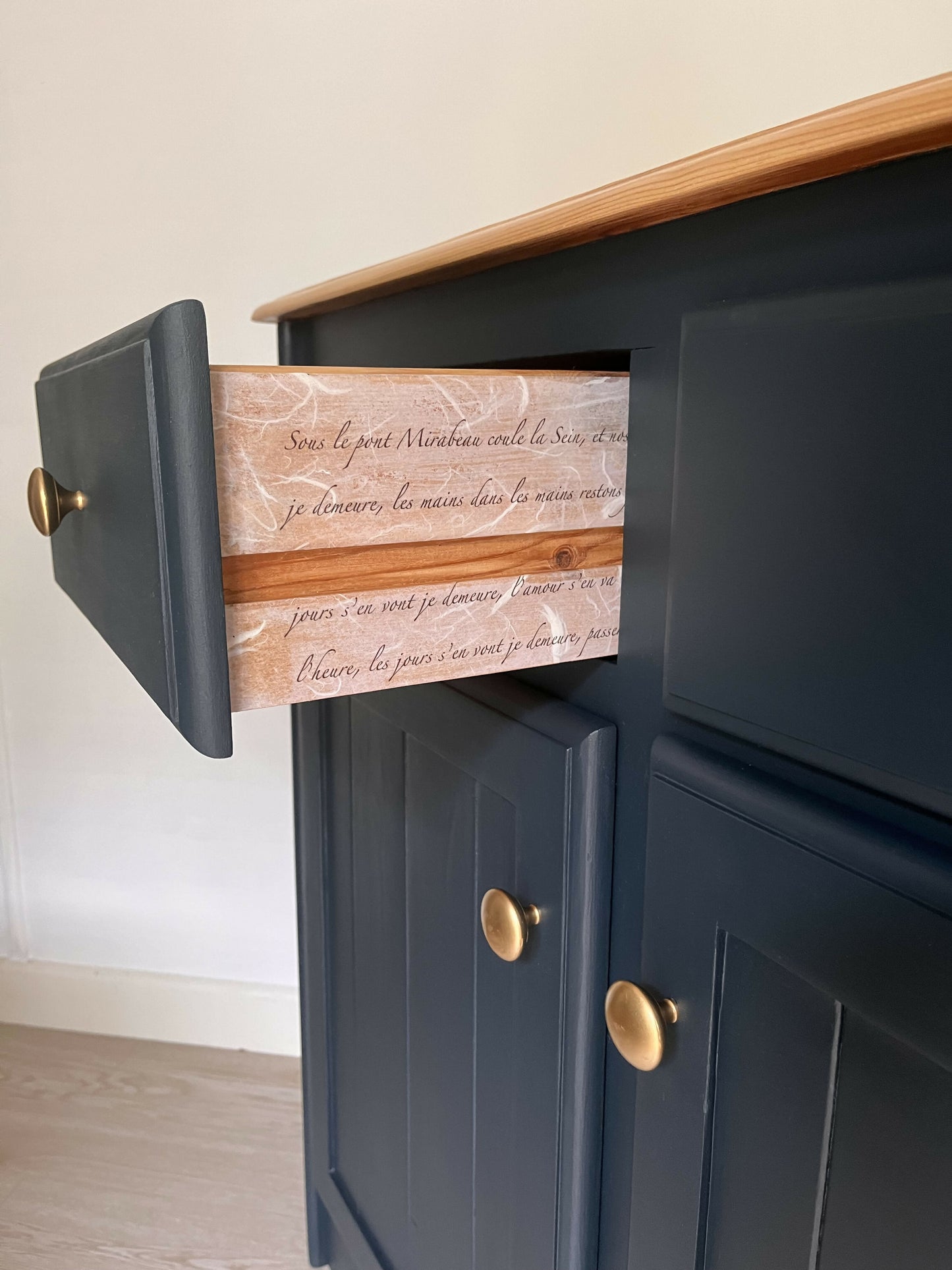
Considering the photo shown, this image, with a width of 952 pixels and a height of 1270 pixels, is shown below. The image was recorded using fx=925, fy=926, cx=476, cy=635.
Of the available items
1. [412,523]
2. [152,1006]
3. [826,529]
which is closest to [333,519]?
[412,523]

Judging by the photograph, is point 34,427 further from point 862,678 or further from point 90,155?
point 862,678

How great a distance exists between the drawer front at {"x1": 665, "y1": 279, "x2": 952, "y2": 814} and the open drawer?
0.22 feet

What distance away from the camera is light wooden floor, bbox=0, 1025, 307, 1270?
45.3 inches

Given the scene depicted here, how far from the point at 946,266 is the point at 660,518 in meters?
0.17

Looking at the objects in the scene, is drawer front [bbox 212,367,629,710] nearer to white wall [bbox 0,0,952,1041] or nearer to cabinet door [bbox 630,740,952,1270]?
cabinet door [bbox 630,740,952,1270]

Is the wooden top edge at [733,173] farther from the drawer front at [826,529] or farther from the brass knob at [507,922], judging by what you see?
the brass knob at [507,922]

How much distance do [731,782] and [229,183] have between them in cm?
119

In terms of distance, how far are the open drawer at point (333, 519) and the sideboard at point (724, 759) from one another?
18 mm

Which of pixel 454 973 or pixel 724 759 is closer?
pixel 724 759

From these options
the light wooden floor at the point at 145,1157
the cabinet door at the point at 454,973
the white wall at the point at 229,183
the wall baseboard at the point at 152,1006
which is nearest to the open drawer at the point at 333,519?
the cabinet door at the point at 454,973

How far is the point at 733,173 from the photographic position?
36 centimetres

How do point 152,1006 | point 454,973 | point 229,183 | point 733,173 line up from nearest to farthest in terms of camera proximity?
point 733,173 < point 454,973 < point 229,183 < point 152,1006

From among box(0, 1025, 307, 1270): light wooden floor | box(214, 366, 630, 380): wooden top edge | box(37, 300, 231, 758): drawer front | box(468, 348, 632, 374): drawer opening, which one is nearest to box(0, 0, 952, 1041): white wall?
box(0, 1025, 307, 1270): light wooden floor

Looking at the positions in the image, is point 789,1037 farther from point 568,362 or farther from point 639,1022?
point 568,362
